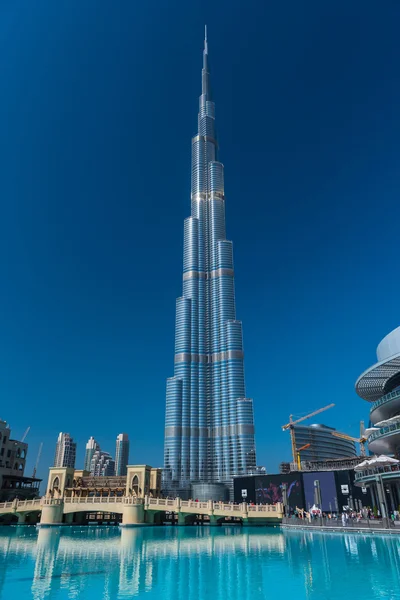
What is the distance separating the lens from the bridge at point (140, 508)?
200ft

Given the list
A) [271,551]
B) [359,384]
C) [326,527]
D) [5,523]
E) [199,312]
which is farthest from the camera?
[199,312]

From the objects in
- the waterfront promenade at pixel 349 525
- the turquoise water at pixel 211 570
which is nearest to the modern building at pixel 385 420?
the waterfront promenade at pixel 349 525

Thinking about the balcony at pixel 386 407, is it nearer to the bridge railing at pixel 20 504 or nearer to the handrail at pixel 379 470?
the handrail at pixel 379 470

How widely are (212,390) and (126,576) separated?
511 feet

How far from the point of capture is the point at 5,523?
7112 centimetres

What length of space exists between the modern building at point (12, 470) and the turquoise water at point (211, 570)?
5030 centimetres

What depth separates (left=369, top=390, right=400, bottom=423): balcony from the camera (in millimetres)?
53388

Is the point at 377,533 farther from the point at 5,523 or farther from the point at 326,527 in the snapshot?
the point at 5,523

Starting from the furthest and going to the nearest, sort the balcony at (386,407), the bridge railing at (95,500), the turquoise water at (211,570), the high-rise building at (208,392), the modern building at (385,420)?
the high-rise building at (208,392)
the bridge railing at (95,500)
the balcony at (386,407)
the modern building at (385,420)
the turquoise water at (211,570)

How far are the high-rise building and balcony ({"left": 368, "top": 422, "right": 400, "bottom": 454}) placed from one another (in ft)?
347

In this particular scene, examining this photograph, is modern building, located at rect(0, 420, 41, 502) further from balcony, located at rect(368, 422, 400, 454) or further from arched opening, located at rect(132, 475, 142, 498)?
balcony, located at rect(368, 422, 400, 454)

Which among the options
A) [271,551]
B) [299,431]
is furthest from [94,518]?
[299,431]

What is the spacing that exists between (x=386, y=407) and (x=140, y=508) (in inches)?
1491

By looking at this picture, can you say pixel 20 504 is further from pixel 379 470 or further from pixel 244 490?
pixel 379 470
